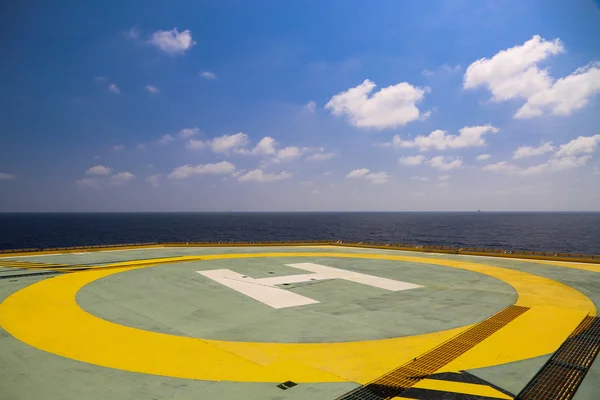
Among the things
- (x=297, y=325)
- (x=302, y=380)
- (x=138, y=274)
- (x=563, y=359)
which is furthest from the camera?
(x=138, y=274)

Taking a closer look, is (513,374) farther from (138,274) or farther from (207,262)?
(207,262)

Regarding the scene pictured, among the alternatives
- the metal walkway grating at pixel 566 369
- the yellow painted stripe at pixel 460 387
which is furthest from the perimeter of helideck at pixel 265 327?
the metal walkway grating at pixel 566 369

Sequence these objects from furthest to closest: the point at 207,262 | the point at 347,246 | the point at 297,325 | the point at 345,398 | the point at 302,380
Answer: the point at 347,246, the point at 207,262, the point at 297,325, the point at 302,380, the point at 345,398

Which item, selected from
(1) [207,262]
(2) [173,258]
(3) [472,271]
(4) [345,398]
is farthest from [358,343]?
(2) [173,258]

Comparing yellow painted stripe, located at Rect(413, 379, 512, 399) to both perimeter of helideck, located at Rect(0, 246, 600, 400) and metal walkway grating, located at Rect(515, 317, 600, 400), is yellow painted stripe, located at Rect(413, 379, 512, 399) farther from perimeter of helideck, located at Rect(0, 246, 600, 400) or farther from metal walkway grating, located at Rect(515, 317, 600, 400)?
metal walkway grating, located at Rect(515, 317, 600, 400)

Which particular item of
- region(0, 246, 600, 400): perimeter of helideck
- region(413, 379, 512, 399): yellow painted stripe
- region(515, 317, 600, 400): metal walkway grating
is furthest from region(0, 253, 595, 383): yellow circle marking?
region(413, 379, 512, 399): yellow painted stripe

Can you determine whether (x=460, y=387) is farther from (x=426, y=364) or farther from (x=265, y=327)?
(x=265, y=327)
